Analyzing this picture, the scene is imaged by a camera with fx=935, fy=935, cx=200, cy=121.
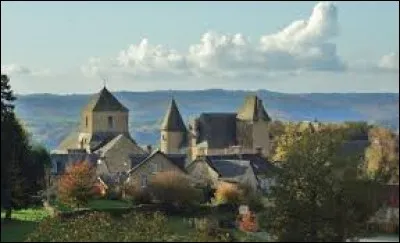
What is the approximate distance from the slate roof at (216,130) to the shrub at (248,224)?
4397 centimetres

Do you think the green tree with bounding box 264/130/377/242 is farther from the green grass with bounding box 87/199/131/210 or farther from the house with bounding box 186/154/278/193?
the house with bounding box 186/154/278/193

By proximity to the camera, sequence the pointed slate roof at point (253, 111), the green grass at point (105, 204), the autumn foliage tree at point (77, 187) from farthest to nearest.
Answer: the pointed slate roof at point (253, 111) < the green grass at point (105, 204) < the autumn foliage tree at point (77, 187)

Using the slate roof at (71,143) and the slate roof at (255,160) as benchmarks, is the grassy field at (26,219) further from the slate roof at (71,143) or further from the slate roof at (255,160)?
the slate roof at (71,143)

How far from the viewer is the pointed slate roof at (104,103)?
96906mm

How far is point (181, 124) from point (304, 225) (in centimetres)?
6411

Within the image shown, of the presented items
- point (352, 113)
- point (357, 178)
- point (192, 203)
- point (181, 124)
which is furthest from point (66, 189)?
point (352, 113)

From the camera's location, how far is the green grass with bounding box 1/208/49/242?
4181 centimetres

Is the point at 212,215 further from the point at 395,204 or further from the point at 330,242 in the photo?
the point at 395,204

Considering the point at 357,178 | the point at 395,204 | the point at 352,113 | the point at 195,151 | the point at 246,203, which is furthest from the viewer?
the point at 352,113

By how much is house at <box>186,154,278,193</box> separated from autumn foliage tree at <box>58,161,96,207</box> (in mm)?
11544

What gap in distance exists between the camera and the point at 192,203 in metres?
60.2

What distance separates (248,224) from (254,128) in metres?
47.6

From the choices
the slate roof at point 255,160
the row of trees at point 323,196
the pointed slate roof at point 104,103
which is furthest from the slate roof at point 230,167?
the row of trees at point 323,196

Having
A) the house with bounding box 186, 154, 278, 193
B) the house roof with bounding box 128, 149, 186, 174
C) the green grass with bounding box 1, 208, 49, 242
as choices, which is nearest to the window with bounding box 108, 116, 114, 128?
the house roof with bounding box 128, 149, 186, 174
